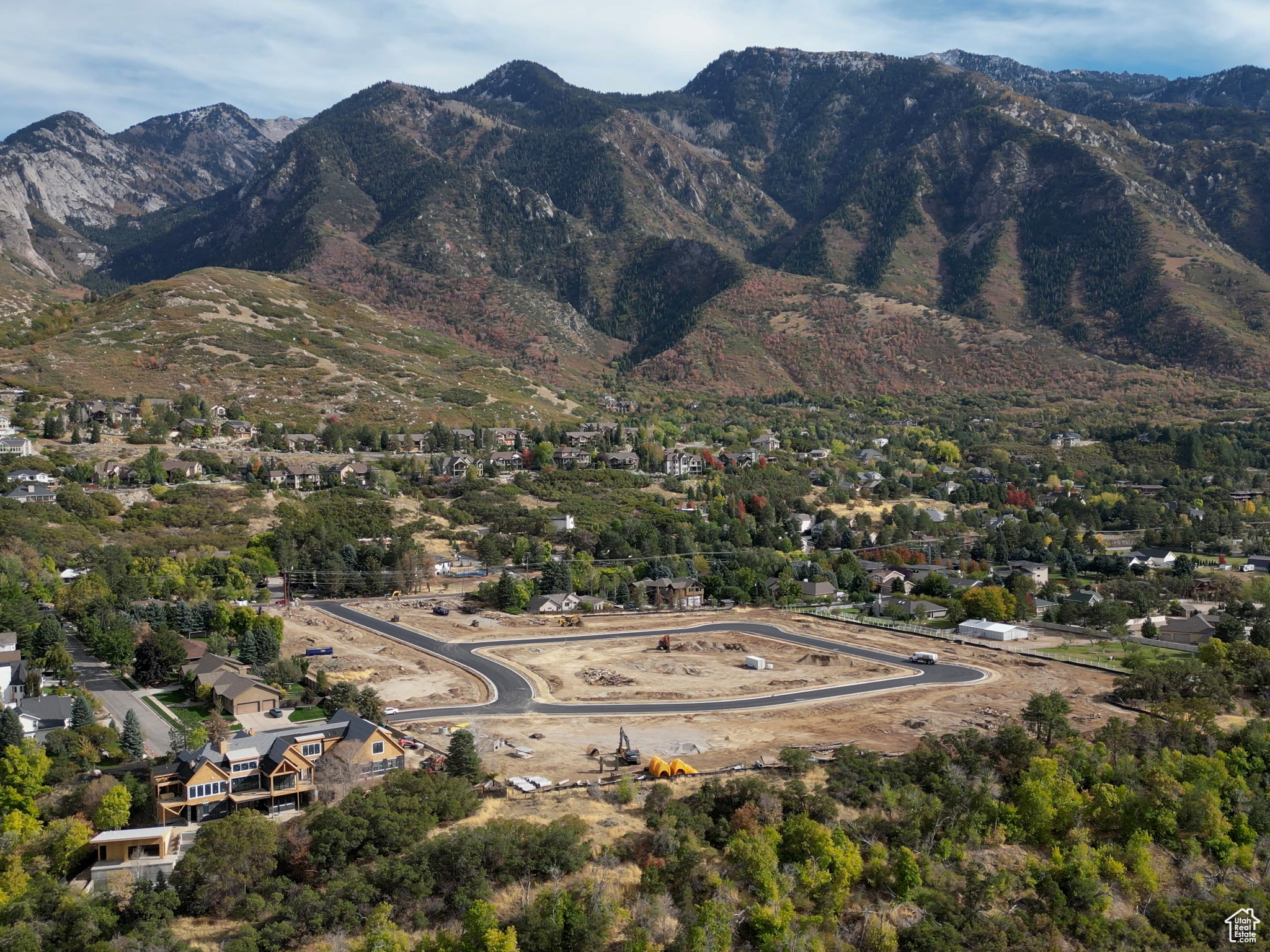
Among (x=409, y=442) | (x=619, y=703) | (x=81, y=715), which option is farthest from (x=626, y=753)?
(x=409, y=442)

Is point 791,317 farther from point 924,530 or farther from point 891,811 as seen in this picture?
point 891,811

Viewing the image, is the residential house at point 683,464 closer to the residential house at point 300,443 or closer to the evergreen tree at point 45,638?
the residential house at point 300,443

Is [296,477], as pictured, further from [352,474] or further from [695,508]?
[695,508]

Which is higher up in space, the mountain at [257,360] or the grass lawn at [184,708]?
the mountain at [257,360]

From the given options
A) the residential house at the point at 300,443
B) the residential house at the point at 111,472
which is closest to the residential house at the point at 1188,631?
the residential house at the point at 300,443

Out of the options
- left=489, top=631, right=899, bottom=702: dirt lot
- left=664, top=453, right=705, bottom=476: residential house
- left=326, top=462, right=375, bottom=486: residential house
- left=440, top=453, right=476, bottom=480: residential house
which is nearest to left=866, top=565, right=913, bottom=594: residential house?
left=489, top=631, right=899, bottom=702: dirt lot

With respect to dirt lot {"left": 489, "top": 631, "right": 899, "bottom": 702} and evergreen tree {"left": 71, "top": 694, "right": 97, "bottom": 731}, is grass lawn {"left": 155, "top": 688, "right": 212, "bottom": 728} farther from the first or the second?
dirt lot {"left": 489, "top": 631, "right": 899, "bottom": 702}

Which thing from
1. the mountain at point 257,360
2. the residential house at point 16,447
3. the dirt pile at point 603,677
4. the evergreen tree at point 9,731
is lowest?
the dirt pile at point 603,677
